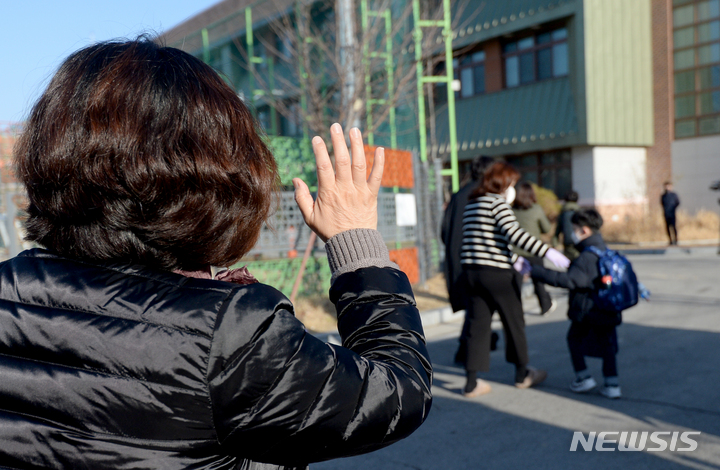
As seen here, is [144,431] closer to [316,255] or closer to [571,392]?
[571,392]


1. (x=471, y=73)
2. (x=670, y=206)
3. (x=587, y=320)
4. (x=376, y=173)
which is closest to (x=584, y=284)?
(x=587, y=320)

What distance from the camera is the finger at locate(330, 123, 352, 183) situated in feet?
4.34

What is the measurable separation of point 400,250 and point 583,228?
14.3 feet

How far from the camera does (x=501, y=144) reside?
22891mm

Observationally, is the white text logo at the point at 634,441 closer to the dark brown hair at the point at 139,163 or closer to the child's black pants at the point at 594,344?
the child's black pants at the point at 594,344

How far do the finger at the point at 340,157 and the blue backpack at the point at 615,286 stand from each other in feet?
12.6

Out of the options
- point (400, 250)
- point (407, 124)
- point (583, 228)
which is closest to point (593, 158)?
point (407, 124)

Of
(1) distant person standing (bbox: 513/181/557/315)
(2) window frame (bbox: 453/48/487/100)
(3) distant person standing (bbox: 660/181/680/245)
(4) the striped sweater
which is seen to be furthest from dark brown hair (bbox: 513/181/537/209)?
(2) window frame (bbox: 453/48/487/100)

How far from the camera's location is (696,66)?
909 inches

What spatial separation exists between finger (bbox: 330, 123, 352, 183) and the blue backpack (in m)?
3.83

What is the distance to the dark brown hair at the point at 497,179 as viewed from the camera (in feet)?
16.1

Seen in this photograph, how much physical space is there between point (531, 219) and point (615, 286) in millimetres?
3044

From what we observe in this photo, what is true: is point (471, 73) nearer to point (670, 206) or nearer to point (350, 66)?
point (670, 206)

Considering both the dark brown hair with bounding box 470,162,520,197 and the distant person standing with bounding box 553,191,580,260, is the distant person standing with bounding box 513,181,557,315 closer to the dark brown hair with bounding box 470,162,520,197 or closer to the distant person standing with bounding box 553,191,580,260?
the distant person standing with bounding box 553,191,580,260
